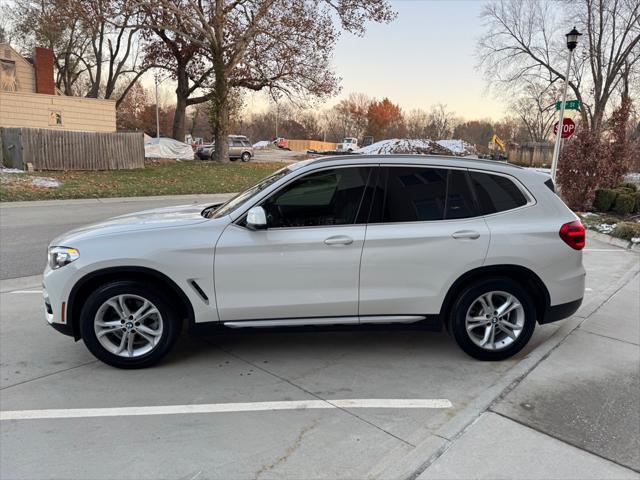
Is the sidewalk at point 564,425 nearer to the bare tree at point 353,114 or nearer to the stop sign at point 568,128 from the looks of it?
the stop sign at point 568,128

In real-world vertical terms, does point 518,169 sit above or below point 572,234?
above

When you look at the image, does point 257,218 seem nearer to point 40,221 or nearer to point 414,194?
point 414,194

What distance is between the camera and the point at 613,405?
3.52 meters

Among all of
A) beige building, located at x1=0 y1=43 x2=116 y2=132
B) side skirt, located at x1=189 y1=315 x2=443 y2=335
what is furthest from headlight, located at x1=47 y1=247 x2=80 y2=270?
beige building, located at x1=0 y1=43 x2=116 y2=132

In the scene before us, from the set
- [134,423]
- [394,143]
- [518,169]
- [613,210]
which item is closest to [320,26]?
[394,143]

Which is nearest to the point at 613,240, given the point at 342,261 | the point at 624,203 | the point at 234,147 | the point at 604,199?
the point at 624,203

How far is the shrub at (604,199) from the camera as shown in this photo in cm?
1327

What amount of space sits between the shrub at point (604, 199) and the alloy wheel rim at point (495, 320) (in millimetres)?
11061

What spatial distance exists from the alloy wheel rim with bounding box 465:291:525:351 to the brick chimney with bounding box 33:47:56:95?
31479mm

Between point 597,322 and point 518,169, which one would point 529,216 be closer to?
point 518,169

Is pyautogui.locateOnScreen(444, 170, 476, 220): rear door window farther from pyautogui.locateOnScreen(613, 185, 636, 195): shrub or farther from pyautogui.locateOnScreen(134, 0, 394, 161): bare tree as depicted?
pyautogui.locateOnScreen(134, 0, 394, 161): bare tree

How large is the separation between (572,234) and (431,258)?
1.25m

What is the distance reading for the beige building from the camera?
26234 mm

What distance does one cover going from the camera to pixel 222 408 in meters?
3.44
